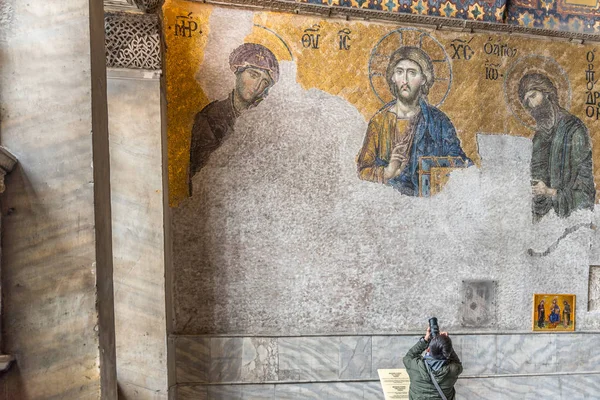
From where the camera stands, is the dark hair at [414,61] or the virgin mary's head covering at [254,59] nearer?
the virgin mary's head covering at [254,59]

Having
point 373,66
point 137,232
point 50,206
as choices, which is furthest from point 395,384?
point 373,66

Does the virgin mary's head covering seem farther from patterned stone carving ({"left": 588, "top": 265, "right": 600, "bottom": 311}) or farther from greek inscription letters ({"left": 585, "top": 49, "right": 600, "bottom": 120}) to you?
patterned stone carving ({"left": 588, "top": 265, "right": 600, "bottom": 311})

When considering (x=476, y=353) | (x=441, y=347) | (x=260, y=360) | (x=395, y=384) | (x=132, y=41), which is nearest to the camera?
(x=441, y=347)

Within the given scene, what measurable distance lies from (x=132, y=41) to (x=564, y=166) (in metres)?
5.47

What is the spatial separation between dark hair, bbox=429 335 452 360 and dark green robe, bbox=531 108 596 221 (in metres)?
3.09

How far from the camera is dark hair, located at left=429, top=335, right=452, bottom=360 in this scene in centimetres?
385

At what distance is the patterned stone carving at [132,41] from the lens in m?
4.66

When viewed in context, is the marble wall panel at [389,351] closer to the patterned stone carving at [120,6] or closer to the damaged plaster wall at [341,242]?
the damaged plaster wall at [341,242]

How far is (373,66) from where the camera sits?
233 inches

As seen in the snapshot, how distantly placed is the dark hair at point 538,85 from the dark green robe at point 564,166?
24cm


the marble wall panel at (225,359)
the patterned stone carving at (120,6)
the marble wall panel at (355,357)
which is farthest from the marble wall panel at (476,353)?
the patterned stone carving at (120,6)

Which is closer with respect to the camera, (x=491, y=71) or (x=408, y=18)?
(x=408, y=18)

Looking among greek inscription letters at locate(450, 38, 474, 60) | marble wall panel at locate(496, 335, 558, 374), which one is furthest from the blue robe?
marble wall panel at locate(496, 335, 558, 374)

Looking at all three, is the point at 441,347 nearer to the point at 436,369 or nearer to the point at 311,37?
the point at 436,369
